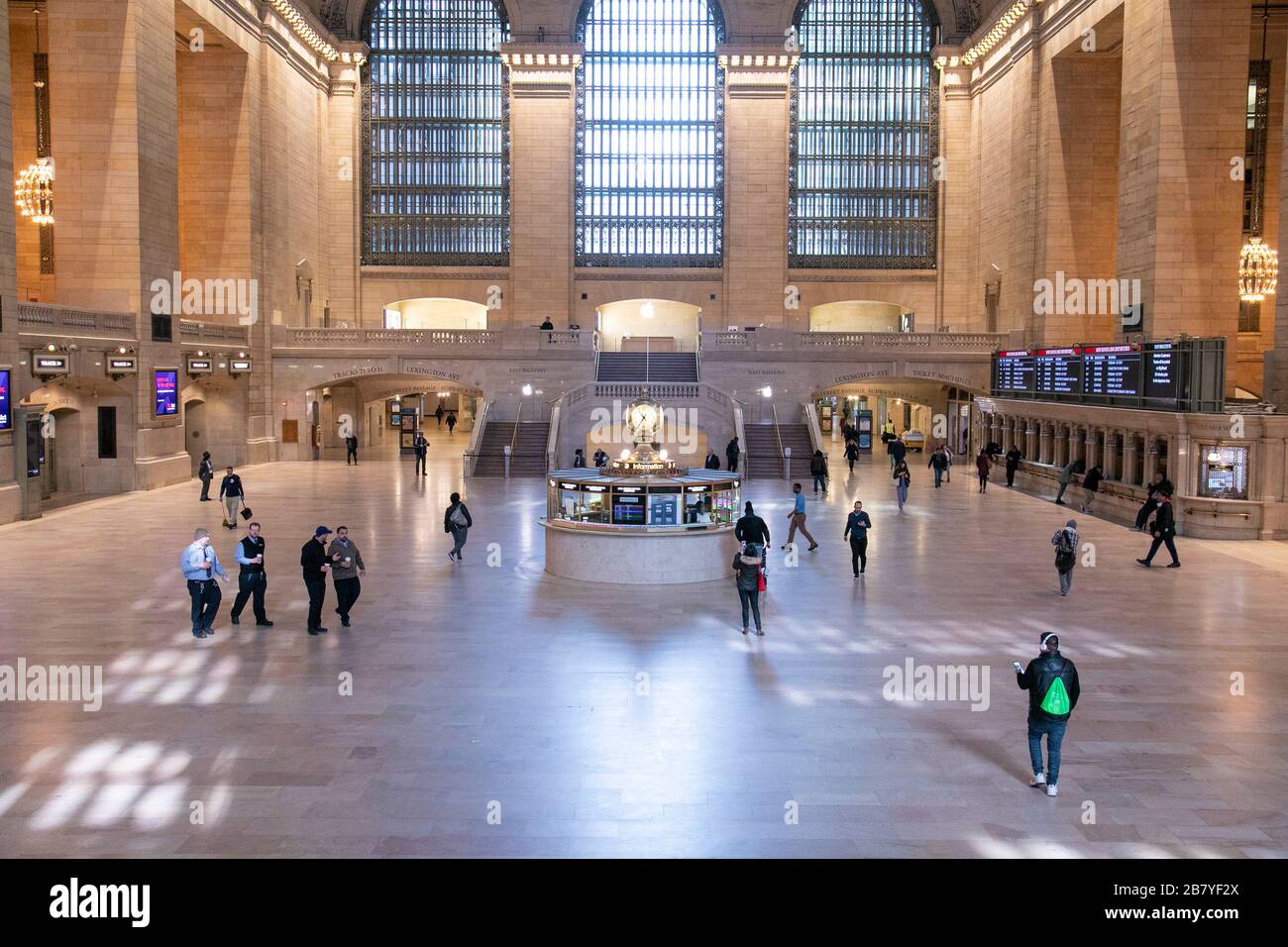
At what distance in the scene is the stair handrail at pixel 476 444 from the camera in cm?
3503

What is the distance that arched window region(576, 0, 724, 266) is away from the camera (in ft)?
162

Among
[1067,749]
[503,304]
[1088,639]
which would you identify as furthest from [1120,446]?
[503,304]

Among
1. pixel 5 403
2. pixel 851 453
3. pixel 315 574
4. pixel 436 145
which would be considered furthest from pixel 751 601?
pixel 436 145

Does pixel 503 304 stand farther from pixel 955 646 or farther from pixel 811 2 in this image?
pixel 955 646

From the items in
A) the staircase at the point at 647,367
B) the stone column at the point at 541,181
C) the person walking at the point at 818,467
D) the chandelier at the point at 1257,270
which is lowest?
the person walking at the point at 818,467

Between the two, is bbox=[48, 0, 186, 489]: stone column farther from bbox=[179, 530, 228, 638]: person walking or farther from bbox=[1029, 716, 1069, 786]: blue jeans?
bbox=[1029, 716, 1069, 786]: blue jeans

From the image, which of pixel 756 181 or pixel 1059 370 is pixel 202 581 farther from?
pixel 756 181

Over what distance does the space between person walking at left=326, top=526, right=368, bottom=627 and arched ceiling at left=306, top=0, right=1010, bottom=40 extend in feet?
124

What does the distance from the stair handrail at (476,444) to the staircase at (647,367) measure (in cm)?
427

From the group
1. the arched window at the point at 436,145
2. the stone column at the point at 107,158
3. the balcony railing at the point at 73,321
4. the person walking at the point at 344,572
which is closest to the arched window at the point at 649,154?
the arched window at the point at 436,145

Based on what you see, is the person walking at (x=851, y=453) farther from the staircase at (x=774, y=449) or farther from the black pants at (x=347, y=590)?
the black pants at (x=347, y=590)

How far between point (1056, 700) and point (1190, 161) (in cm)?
2545
